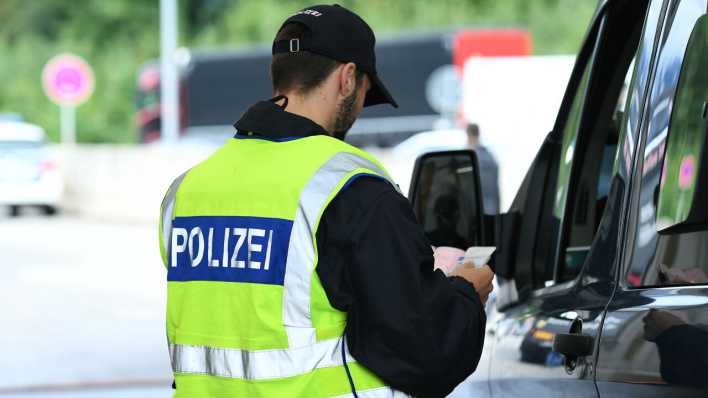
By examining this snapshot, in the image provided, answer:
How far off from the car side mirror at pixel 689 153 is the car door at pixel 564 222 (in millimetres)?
249

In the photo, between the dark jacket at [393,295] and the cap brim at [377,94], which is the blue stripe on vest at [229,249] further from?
the cap brim at [377,94]

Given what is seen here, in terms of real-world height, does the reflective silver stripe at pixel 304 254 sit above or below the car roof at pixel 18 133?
above

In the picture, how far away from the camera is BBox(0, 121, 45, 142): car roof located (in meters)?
26.5

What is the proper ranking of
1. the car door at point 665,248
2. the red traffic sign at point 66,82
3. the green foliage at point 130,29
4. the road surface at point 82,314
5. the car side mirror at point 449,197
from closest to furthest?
the car door at point 665,248 → the car side mirror at point 449,197 → the road surface at point 82,314 → the red traffic sign at point 66,82 → the green foliage at point 130,29

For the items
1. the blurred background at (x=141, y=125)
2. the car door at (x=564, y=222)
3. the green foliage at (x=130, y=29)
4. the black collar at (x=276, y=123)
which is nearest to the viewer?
the black collar at (x=276, y=123)

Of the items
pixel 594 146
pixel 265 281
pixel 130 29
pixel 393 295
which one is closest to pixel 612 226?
pixel 393 295

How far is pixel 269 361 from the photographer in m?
2.69

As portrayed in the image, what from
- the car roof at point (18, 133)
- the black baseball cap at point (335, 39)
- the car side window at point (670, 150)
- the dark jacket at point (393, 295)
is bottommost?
the car roof at point (18, 133)

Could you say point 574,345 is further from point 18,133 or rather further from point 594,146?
point 18,133

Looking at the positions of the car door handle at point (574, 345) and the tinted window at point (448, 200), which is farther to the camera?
the tinted window at point (448, 200)

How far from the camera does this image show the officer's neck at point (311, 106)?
2.80m

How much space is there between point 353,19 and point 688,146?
28.3 inches

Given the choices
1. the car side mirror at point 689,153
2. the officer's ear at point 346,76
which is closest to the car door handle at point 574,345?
the car side mirror at point 689,153

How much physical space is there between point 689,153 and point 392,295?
574 millimetres
